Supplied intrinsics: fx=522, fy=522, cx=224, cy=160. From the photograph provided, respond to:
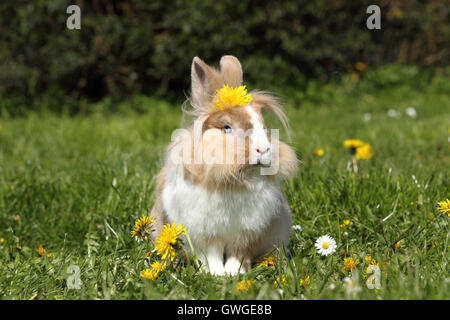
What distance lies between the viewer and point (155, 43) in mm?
6129

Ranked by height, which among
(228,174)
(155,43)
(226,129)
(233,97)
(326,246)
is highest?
(155,43)

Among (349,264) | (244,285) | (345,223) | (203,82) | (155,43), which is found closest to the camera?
(244,285)

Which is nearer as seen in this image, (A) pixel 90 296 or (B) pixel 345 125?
(A) pixel 90 296

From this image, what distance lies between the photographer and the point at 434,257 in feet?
7.14

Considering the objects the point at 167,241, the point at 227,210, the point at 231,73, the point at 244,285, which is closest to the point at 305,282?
the point at 244,285

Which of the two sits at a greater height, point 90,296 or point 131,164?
point 131,164

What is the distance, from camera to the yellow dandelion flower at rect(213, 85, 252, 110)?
81.1 inches

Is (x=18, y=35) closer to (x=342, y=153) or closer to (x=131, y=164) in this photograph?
(x=131, y=164)

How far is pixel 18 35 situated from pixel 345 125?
377cm

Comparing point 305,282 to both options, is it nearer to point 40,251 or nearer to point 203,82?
point 203,82

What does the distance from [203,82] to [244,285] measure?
0.86m

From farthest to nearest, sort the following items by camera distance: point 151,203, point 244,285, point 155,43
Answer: point 155,43
point 151,203
point 244,285

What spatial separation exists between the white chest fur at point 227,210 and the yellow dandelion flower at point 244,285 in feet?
0.89
